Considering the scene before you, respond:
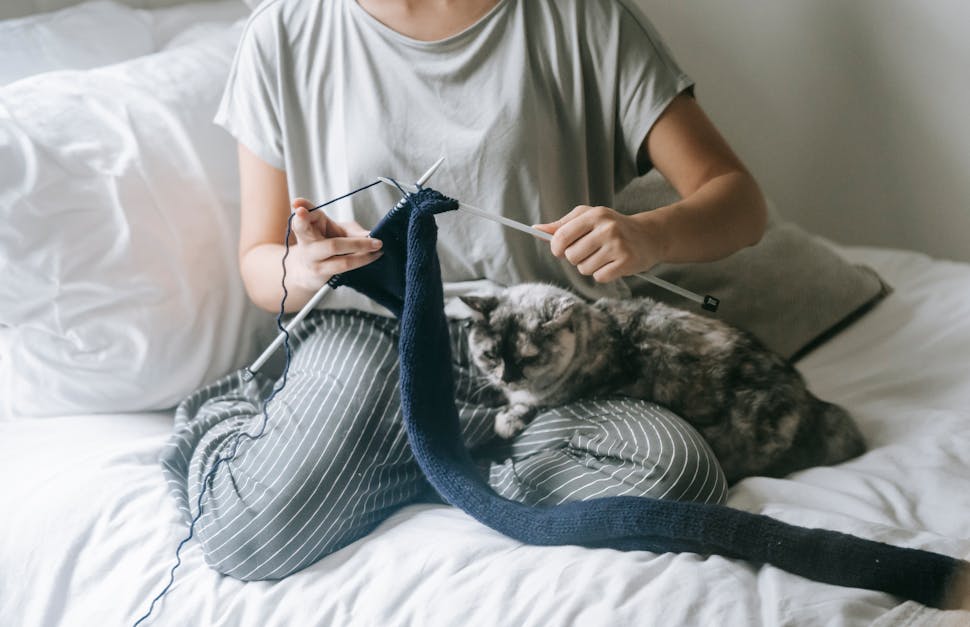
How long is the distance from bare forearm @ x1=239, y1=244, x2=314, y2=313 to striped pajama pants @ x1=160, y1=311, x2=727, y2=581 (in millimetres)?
61

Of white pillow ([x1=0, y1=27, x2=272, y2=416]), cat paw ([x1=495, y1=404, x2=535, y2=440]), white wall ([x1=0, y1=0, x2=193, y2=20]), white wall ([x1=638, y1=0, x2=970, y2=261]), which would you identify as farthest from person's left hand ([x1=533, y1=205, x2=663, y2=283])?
white wall ([x1=0, y1=0, x2=193, y2=20])

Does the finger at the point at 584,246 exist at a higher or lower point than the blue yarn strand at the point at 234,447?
higher

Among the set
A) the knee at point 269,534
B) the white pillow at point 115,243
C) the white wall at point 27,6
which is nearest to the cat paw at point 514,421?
the knee at point 269,534

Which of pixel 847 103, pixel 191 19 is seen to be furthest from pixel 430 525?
pixel 847 103

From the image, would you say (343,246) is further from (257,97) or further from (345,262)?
(257,97)

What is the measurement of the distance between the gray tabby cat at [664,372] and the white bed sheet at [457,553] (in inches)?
1.6

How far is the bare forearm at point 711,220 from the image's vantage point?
949mm

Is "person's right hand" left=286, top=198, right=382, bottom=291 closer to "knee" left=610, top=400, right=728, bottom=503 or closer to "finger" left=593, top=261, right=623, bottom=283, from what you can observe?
"finger" left=593, top=261, right=623, bottom=283

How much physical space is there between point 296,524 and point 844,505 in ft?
1.87

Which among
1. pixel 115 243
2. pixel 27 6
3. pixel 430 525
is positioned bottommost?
pixel 430 525

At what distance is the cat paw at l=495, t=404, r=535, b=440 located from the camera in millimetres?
1044

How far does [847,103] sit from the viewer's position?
5.12ft

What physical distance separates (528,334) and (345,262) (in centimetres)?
24

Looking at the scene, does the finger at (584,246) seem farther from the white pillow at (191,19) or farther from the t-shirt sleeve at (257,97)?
the white pillow at (191,19)
